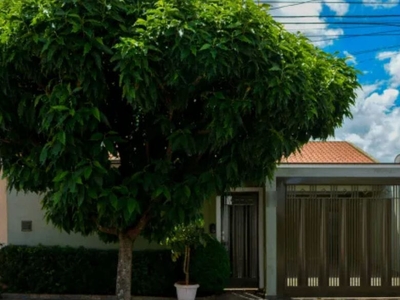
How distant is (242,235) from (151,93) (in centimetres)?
738

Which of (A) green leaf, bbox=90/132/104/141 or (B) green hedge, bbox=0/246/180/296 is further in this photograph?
(B) green hedge, bbox=0/246/180/296

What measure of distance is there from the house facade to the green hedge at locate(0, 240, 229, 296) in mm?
545

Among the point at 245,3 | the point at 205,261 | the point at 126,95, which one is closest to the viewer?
the point at 126,95

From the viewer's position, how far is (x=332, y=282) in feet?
37.3

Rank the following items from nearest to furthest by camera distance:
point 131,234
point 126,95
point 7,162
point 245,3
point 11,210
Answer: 1. point 126,95
2. point 245,3
3. point 7,162
4. point 131,234
5. point 11,210

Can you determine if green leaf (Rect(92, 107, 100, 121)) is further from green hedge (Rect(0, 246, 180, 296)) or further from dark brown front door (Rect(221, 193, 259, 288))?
dark brown front door (Rect(221, 193, 259, 288))

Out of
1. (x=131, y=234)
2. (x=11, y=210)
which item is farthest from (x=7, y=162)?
(x=11, y=210)

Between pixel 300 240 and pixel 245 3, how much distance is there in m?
6.83

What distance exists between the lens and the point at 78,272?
1092 centimetres

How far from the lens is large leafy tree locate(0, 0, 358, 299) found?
5562 millimetres

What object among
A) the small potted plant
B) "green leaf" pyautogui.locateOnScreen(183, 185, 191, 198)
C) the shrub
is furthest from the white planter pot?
"green leaf" pyautogui.locateOnScreen(183, 185, 191, 198)

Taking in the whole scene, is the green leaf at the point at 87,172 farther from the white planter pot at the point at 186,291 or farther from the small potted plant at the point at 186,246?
the white planter pot at the point at 186,291

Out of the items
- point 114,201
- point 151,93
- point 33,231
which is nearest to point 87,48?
point 151,93

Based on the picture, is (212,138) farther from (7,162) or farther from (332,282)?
(332,282)
